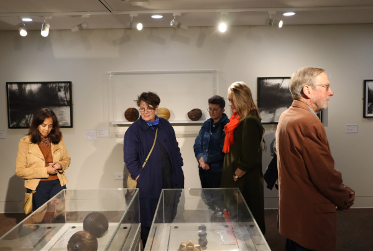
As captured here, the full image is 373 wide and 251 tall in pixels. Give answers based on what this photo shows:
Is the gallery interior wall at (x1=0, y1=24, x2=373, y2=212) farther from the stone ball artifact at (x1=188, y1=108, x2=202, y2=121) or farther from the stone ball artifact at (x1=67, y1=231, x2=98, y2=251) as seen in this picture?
the stone ball artifact at (x1=67, y1=231, x2=98, y2=251)

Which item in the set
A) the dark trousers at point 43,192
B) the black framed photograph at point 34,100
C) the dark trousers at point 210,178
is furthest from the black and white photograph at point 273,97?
the dark trousers at point 43,192

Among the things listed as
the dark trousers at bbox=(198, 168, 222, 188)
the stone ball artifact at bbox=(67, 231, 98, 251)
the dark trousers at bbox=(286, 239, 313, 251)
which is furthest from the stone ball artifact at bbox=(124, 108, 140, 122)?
the dark trousers at bbox=(286, 239, 313, 251)

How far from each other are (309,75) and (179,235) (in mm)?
1342

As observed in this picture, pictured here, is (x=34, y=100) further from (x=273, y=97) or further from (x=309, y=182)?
(x=309, y=182)

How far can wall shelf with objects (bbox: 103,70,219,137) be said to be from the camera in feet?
17.1

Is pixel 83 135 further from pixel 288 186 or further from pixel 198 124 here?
pixel 288 186

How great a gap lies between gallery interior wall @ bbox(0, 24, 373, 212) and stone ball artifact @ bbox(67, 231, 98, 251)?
3508 millimetres

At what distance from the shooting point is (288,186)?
2020 mm

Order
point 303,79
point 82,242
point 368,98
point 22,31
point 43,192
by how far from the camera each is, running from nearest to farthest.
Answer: point 82,242 → point 303,79 → point 43,192 → point 22,31 → point 368,98

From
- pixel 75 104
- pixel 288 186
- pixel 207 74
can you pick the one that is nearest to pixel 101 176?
pixel 75 104

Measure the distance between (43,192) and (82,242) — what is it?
6.02ft

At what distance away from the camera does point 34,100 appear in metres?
5.27

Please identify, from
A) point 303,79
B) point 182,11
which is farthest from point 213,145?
point 182,11

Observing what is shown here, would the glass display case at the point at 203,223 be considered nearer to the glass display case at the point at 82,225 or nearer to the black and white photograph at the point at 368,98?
the glass display case at the point at 82,225
